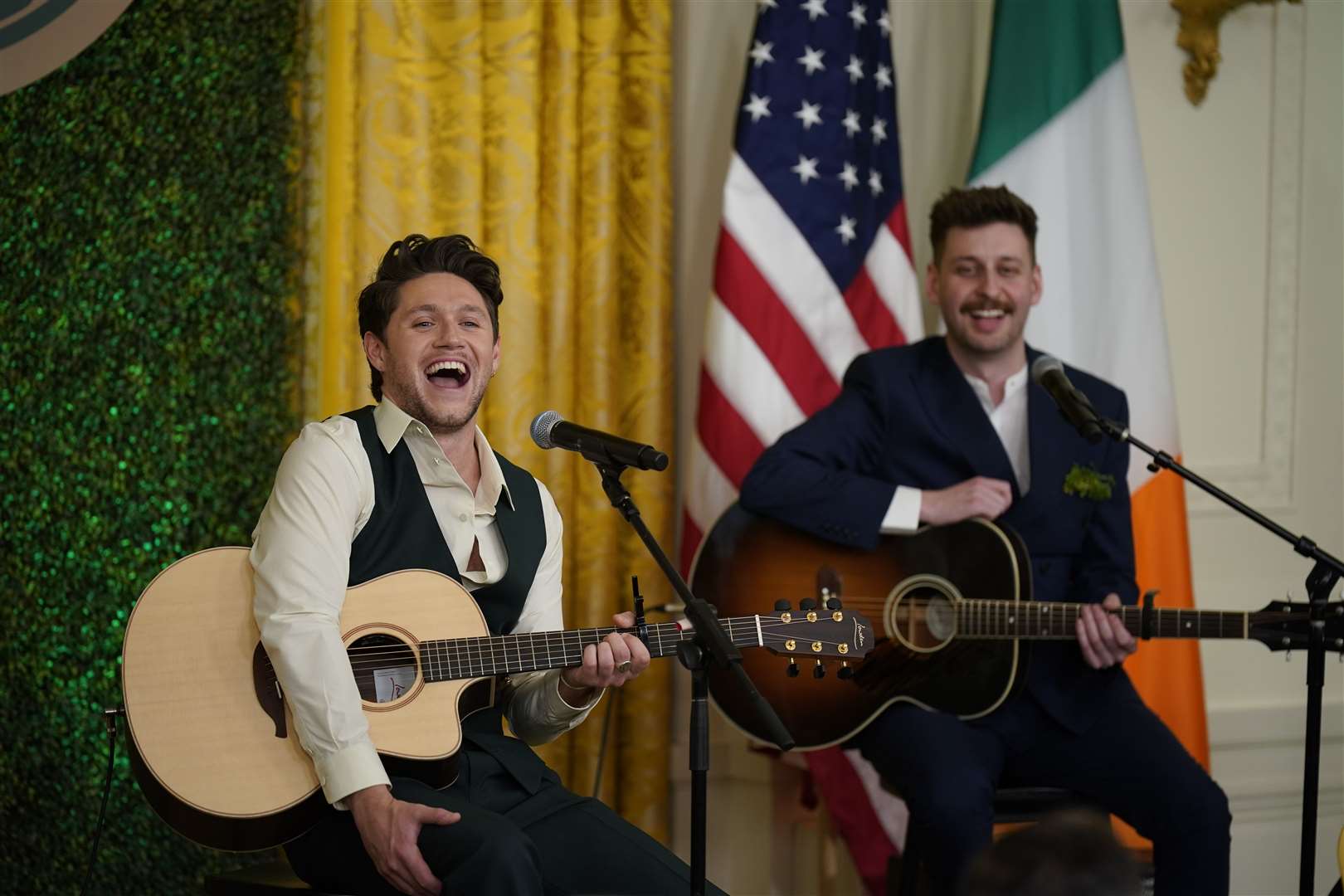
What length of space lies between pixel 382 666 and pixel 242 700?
0.25 metres

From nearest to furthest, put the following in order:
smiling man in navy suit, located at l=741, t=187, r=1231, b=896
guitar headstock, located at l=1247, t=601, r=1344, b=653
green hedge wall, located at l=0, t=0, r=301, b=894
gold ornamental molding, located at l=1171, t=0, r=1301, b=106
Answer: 1. guitar headstock, located at l=1247, t=601, r=1344, b=653
2. smiling man in navy suit, located at l=741, t=187, r=1231, b=896
3. green hedge wall, located at l=0, t=0, r=301, b=894
4. gold ornamental molding, located at l=1171, t=0, r=1301, b=106

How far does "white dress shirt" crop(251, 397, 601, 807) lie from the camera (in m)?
2.28

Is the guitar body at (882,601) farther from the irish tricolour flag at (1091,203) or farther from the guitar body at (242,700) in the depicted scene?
the guitar body at (242,700)

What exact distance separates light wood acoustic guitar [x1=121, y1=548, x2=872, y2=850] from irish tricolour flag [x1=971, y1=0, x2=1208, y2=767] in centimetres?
177

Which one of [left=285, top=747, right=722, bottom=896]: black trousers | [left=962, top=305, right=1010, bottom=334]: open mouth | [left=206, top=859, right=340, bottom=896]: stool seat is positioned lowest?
[left=206, top=859, right=340, bottom=896]: stool seat

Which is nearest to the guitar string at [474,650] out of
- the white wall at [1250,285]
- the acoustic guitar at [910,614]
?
the acoustic guitar at [910,614]

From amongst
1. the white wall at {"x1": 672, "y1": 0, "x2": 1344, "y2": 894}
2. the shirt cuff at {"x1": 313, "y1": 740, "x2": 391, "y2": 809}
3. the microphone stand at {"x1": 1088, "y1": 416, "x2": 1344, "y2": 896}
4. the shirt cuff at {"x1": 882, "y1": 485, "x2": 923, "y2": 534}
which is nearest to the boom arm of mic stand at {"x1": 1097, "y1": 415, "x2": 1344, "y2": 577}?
the microphone stand at {"x1": 1088, "y1": 416, "x2": 1344, "y2": 896}

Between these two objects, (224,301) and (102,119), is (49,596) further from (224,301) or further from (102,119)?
(102,119)

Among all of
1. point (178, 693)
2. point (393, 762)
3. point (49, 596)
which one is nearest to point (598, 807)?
point (393, 762)

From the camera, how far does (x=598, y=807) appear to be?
2.60 metres

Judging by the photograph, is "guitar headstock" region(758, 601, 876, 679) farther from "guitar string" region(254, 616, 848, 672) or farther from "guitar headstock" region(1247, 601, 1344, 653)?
"guitar headstock" region(1247, 601, 1344, 653)

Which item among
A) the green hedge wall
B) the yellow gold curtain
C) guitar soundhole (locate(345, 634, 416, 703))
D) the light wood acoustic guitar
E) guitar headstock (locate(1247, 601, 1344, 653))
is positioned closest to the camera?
the light wood acoustic guitar

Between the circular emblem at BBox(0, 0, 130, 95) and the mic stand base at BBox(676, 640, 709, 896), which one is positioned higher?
the circular emblem at BBox(0, 0, 130, 95)

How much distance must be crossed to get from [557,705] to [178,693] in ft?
2.32
